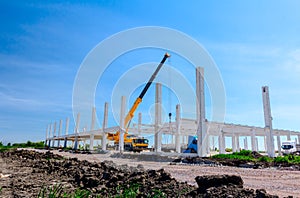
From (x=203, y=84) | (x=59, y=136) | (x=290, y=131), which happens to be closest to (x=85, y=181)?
(x=203, y=84)

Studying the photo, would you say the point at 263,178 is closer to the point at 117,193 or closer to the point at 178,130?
the point at 117,193

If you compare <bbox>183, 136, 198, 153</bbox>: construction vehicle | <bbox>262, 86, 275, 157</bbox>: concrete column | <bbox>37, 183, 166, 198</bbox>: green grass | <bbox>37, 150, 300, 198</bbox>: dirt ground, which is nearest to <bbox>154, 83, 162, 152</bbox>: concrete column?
<bbox>183, 136, 198, 153</bbox>: construction vehicle

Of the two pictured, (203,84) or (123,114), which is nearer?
(203,84)

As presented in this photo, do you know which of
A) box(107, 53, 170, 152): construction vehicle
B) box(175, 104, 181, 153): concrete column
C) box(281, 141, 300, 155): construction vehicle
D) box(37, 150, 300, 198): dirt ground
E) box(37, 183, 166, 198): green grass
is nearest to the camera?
box(37, 183, 166, 198): green grass

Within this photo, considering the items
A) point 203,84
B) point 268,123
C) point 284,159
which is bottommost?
point 284,159

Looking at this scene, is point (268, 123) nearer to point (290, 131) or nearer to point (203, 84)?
point (203, 84)

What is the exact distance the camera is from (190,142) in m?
21.3

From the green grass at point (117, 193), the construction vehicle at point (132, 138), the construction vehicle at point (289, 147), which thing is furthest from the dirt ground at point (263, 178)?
the construction vehicle at point (289, 147)

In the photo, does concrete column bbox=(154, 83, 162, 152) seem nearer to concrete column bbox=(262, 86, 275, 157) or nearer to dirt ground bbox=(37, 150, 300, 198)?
concrete column bbox=(262, 86, 275, 157)

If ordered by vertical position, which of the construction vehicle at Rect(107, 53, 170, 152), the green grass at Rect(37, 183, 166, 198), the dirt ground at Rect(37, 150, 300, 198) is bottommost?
the dirt ground at Rect(37, 150, 300, 198)

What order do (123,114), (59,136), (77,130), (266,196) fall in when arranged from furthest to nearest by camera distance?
1. (59,136)
2. (77,130)
3. (123,114)
4. (266,196)

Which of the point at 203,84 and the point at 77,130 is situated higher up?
the point at 203,84

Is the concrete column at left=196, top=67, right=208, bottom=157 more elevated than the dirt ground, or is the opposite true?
the concrete column at left=196, top=67, right=208, bottom=157

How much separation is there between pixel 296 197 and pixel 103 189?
7.79 feet
